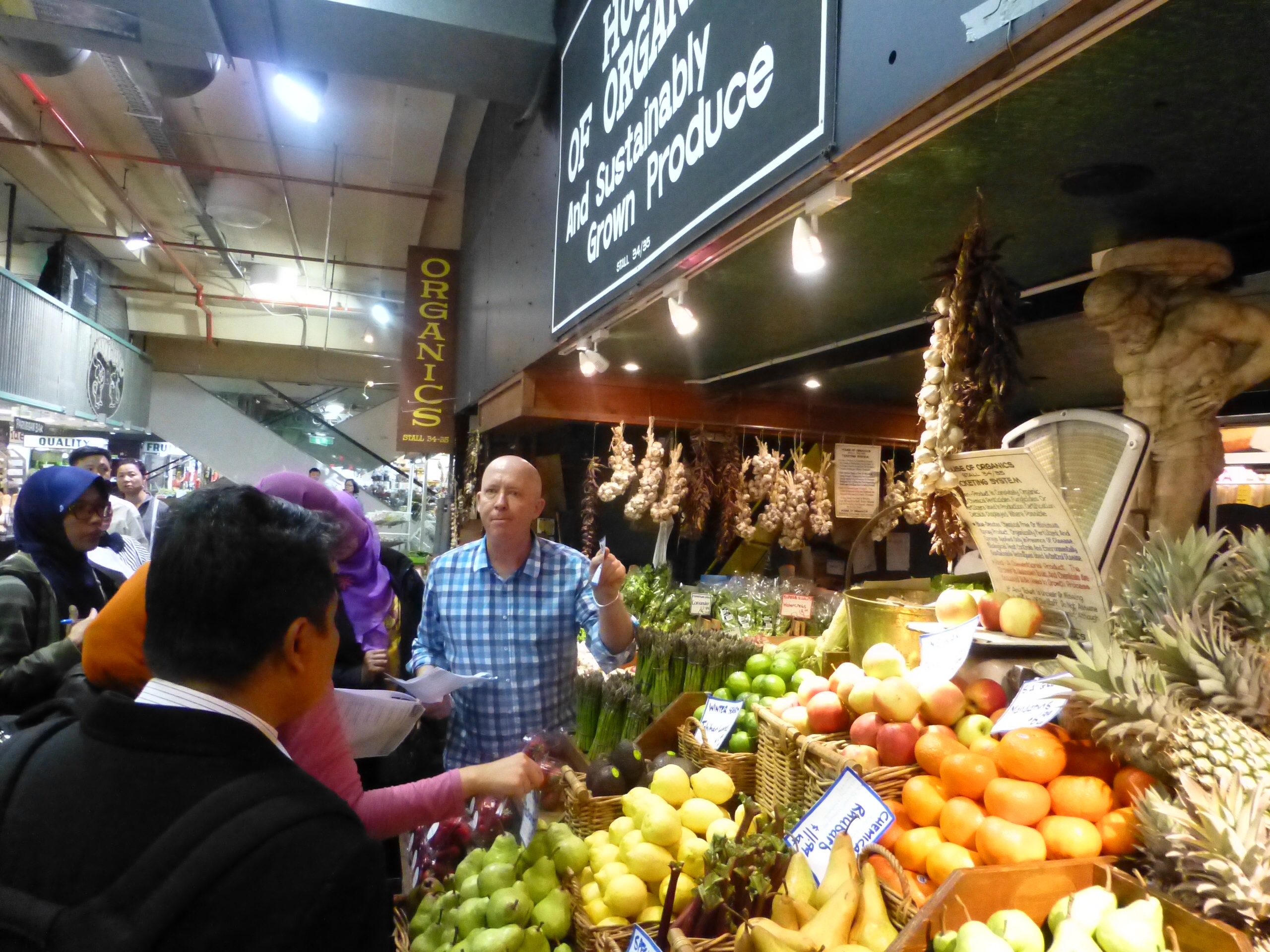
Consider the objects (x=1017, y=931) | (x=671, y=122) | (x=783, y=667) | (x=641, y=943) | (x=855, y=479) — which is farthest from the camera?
(x=855, y=479)

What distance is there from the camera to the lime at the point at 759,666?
249 centimetres

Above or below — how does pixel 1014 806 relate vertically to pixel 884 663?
below

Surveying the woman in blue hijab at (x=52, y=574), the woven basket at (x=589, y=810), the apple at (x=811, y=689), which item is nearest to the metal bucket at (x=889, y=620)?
the apple at (x=811, y=689)

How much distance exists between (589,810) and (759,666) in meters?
0.83

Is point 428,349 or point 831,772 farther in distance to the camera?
point 428,349

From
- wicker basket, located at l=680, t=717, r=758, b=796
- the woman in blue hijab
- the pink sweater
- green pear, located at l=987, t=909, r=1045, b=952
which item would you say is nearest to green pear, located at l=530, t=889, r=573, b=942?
the pink sweater

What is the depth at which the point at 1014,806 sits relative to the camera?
138cm

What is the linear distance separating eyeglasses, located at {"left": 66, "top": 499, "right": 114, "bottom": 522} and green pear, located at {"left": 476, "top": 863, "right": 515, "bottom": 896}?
283cm

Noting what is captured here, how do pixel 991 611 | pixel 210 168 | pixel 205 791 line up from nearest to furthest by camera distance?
pixel 205 791
pixel 991 611
pixel 210 168

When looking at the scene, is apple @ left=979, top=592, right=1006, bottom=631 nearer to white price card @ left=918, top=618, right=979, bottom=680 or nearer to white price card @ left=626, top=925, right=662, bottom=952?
white price card @ left=918, top=618, right=979, bottom=680

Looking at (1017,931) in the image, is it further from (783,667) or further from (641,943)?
(783,667)

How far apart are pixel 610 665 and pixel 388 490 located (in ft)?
53.5

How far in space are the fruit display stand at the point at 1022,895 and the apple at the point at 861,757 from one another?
0.32 metres

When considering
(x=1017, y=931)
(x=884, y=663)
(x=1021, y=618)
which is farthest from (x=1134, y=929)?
(x=884, y=663)
